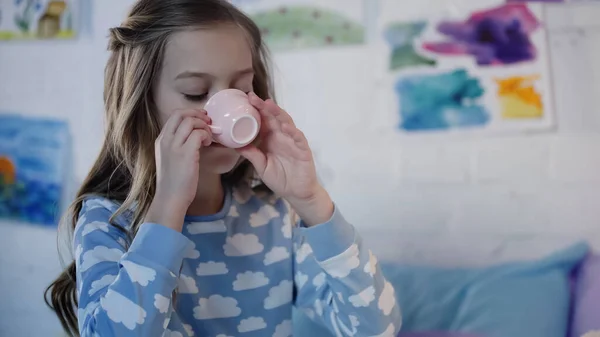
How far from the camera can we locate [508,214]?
134 cm

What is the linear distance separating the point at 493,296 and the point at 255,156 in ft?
1.77

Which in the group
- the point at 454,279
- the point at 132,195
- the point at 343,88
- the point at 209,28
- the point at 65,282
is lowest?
the point at 454,279

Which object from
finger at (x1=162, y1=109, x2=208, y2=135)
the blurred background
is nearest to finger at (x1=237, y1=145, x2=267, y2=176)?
finger at (x1=162, y1=109, x2=208, y2=135)

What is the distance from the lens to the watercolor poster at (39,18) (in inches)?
63.1

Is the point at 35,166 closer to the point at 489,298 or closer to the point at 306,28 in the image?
the point at 306,28

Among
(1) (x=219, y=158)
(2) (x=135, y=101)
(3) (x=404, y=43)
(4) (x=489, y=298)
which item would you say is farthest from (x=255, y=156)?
(3) (x=404, y=43)

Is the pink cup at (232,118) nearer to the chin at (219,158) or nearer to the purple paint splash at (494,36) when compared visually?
the chin at (219,158)

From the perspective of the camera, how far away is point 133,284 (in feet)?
2.43

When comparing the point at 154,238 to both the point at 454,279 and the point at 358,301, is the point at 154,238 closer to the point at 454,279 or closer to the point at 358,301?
the point at 358,301

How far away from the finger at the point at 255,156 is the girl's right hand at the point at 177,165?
9cm

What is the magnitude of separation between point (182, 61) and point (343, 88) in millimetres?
634

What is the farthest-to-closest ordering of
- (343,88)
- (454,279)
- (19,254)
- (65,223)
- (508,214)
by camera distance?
(19,254) → (343,88) → (508,214) → (454,279) → (65,223)

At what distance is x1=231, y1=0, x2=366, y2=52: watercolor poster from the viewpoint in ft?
4.70

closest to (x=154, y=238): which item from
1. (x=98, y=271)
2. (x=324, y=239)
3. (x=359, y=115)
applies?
(x=98, y=271)
